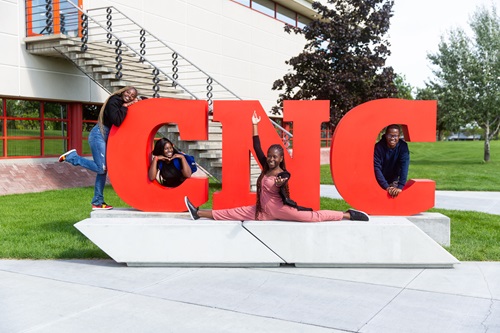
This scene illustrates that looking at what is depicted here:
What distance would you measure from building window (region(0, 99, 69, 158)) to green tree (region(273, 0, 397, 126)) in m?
→ 8.39

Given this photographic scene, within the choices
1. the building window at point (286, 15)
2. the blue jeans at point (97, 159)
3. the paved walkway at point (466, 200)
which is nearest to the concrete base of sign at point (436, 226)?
the paved walkway at point (466, 200)

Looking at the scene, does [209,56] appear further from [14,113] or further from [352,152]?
[352,152]

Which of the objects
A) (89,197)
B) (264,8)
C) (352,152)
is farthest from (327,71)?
(352,152)

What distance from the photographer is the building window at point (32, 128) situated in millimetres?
14266

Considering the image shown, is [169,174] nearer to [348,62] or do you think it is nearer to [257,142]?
[257,142]

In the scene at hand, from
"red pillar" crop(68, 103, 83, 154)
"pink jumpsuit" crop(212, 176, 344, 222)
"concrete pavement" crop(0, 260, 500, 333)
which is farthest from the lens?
"red pillar" crop(68, 103, 83, 154)

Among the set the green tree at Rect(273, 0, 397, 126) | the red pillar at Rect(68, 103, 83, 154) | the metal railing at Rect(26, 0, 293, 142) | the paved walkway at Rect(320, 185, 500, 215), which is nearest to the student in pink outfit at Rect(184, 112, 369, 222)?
the paved walkway at Rect(320, 185, 500, 215)

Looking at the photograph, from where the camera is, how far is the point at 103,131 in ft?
25.6

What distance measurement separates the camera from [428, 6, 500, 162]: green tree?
28234 millimetres

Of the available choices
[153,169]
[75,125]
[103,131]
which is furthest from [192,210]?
[75,125]

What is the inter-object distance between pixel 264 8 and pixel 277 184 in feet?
65.7

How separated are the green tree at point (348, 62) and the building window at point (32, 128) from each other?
8.39 m

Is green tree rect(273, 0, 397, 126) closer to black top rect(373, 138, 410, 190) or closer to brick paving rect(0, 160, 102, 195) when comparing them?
brick paving rect(0, 160, 102, 195)

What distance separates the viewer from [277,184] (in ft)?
20.7
